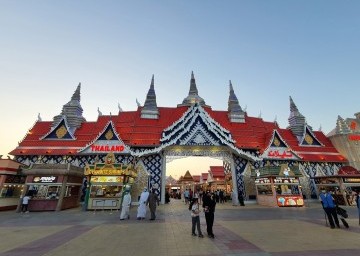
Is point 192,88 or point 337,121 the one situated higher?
point 192,88

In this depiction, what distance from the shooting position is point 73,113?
3031cm

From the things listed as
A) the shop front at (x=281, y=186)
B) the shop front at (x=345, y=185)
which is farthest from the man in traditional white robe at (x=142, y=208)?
the shop front at (x=345, y=185)

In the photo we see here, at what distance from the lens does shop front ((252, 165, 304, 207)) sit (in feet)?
70.1

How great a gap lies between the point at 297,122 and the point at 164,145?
2124 cm

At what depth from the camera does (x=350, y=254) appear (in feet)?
19.2

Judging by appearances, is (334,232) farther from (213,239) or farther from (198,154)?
(198,154)

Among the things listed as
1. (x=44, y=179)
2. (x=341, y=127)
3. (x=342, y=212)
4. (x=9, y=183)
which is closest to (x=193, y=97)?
(x=341, y=127)

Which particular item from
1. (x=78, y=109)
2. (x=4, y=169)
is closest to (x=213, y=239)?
(x=4, y=169)

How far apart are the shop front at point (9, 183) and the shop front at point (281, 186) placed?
24.9 meters

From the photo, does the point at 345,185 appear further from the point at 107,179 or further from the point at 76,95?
the point at 76,95

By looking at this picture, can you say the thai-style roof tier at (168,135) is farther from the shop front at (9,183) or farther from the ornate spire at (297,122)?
the shop front at (9,183)

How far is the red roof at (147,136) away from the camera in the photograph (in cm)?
2528

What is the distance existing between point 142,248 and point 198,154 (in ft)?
62.7

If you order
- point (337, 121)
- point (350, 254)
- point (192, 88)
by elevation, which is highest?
point (192, 88)
